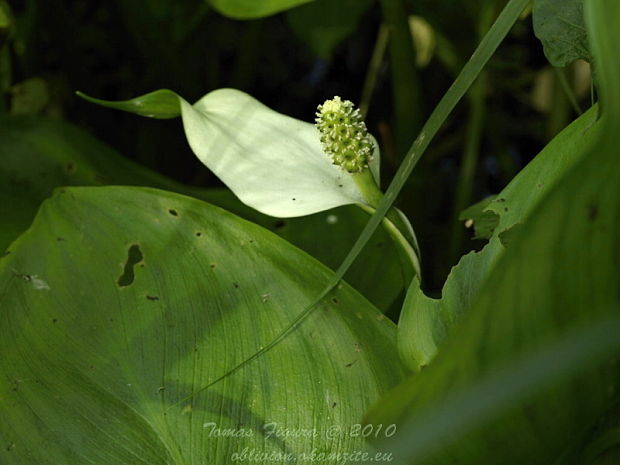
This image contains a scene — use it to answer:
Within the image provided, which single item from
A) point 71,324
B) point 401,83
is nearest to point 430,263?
point 401,83

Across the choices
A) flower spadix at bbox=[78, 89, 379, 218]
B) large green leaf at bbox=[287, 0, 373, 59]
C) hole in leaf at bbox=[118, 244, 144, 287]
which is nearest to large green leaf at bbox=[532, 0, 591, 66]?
flower spadix at bbox=[78, 89, 379, 218]

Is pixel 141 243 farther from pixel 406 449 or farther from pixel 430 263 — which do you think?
pixel 430 263

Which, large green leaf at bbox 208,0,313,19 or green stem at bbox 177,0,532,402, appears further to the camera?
large green leaf at bbox 208,0,313,19

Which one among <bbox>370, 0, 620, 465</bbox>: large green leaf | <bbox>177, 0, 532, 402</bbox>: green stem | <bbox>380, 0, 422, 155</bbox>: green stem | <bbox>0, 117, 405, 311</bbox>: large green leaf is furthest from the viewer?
<bbox>380, 0, 422, 155</bbox>: green stem

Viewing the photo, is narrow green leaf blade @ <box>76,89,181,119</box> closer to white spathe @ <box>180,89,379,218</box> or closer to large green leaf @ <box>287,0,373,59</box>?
white spathe @ <box>180,89,379,218</box>

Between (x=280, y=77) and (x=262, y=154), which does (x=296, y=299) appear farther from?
(x=280, y=77)

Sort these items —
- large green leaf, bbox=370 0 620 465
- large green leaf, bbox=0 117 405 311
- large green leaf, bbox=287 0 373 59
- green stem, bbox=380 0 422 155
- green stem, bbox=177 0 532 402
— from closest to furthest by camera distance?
large green leaf, bbox=370 0 620 465, green stem, bbox=177 0 532 402, large green leaf, bbox=0 117 405 311, green stem, bbox=380 0 422 155, large green leaf, bbox=287 0 373 59

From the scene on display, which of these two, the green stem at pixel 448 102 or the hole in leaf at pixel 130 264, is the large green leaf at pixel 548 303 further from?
the hole in leaf at pixel 130 264

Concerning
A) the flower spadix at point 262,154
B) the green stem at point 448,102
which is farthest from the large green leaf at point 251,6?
the green stem at point 448,102
